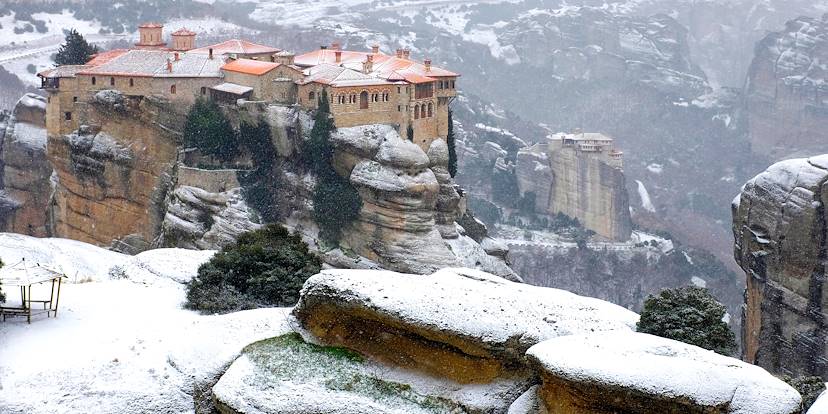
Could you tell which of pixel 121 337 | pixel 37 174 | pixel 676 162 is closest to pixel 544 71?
pixel 676 162

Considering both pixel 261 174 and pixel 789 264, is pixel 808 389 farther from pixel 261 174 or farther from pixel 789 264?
pixel 261 174

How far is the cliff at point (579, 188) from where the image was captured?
105m

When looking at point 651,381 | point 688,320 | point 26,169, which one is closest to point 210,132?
point 26,169

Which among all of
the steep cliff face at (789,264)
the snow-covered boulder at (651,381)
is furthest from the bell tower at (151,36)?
the snow-covered boulder at (651,381)

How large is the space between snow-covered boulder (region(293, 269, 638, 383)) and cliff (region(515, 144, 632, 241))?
278ft

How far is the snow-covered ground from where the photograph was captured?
1986 cm

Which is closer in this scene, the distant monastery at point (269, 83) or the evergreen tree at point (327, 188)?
the evergreen tree at point (327, 188)

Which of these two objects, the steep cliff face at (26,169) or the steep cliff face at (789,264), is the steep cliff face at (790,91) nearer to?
the steep cliff face at (26,169)

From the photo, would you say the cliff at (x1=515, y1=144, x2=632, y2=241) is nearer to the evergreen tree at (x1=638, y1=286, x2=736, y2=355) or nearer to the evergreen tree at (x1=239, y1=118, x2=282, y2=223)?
the evergreen tree at (x1=239, y1=118, x2=282, y2=223)

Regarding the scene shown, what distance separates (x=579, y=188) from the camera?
10494 centimetres

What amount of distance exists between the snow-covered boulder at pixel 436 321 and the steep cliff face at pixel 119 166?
3764 cm

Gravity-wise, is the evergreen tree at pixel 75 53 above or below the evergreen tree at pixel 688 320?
below

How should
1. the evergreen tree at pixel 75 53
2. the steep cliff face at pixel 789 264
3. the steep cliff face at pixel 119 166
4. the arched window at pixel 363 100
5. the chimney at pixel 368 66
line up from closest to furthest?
the steep cliff face at pixel 789 264 < the arched window at pixel 363 100 < the steep cliff face at pixel 119 166 < the chimney at pixel 368 66 < the evergreen tree at pixel 75 53

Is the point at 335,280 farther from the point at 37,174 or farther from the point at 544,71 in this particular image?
the point at 544,71
